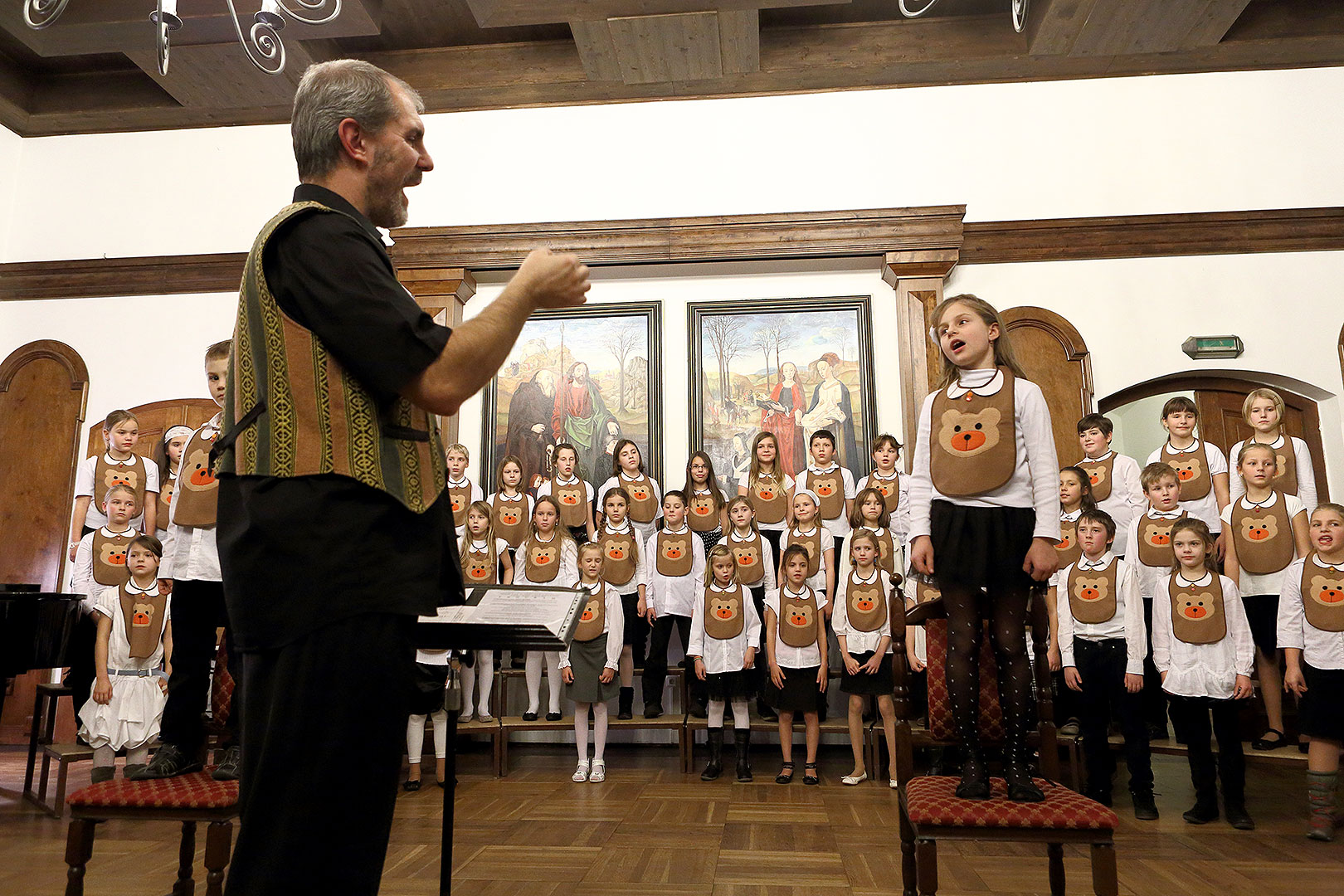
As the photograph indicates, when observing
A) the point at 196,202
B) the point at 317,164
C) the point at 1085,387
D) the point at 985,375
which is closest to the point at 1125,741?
the point at 985,375

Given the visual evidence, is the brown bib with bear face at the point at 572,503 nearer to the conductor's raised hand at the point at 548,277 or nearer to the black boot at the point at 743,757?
the black boot at the point at 743,757

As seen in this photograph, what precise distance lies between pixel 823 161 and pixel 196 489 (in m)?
5.75

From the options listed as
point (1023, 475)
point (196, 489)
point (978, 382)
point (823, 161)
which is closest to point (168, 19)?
Result: point (196, 489)

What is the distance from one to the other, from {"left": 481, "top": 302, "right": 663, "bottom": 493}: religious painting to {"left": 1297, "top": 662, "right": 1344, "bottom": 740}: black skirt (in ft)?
14.5

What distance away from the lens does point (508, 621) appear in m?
1.76

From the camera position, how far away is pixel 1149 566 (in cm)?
507

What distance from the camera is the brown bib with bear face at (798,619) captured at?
18.0 ft

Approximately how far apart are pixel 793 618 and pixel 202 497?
3358 mm

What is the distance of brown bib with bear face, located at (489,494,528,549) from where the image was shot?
22.2ft

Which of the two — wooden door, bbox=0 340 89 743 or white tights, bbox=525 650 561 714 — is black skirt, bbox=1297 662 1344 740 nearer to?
white tights, bbox=525 650 561 714

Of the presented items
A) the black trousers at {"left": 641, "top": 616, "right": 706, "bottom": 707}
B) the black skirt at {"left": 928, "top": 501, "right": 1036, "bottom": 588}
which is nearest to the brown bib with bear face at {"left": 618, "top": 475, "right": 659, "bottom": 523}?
the black trousers at {"left": 641, "top": 616, "right": 706, "bottom": 707}

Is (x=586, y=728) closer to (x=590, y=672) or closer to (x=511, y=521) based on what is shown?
(x=590, y=672)

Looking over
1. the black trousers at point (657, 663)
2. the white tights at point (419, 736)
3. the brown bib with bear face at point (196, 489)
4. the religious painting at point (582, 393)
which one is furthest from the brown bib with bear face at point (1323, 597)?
the brown bib with bear face at point (196, 489)

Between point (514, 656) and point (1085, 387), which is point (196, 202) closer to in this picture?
point (514, 656)
